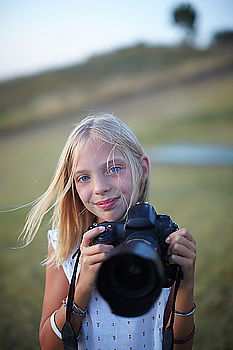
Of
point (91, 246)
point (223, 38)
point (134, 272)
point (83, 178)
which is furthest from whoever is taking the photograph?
point (223, 38)

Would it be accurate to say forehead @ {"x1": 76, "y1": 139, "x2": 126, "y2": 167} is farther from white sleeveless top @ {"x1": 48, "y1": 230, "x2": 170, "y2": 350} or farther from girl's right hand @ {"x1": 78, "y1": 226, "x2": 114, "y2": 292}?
white sleeveless top @ {"x1": 48, "y1": 230, "x2": 170, "y2": 350}

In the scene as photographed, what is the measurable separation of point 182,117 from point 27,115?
128cm

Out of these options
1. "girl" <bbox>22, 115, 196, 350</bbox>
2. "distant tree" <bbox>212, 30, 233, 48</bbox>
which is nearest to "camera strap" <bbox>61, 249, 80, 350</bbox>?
"girl" <bbox>22, 115, 196, 350</bbox>

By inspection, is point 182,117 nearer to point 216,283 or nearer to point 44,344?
point 216,283

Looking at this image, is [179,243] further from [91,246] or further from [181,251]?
[91,246]

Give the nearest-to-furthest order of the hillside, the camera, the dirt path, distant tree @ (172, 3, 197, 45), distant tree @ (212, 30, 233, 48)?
the camera, distant tree @ (172, 3, 197, 45), distant tree @ (212, 30, 233, 48), the hillside, the dirt path

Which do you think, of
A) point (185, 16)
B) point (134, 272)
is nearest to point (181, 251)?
point (134, 272)

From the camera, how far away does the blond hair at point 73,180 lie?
853mm

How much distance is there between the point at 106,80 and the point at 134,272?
267cm

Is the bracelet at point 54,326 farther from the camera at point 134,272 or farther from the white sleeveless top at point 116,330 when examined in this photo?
the camera at point 134,272

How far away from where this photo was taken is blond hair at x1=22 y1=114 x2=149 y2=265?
85 cm

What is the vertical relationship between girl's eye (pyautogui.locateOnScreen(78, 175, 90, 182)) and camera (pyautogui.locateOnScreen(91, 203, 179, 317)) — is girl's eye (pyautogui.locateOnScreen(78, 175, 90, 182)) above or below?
above

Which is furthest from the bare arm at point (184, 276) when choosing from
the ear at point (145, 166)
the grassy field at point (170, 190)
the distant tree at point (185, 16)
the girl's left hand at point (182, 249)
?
the distant tree at point (185, 16)

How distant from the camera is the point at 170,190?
8.71 ft
